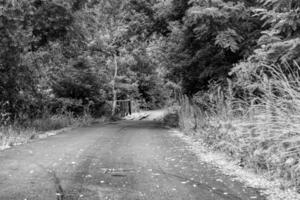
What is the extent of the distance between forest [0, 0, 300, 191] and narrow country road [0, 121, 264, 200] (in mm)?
923

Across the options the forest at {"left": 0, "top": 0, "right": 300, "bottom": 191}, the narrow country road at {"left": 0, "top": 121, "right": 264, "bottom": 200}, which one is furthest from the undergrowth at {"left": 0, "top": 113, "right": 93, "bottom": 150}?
the narrow country road at {"left": 0, "top": 121, "right": 264, "bottom": 200}

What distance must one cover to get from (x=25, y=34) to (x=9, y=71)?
1.34 meters

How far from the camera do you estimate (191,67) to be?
15023 millimetres

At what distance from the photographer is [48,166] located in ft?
22.6

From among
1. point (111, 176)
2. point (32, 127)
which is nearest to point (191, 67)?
point (32, 127)

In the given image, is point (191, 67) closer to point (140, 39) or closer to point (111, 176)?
point (140, 39)

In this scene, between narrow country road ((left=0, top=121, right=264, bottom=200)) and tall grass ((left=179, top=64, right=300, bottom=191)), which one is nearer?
narrow country road ((left=0, top=121, right=264, bottom=200))

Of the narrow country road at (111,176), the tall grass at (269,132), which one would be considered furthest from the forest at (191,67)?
the narrow country road at (111,176)

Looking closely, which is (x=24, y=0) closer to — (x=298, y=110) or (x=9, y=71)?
(x=9, y=71)

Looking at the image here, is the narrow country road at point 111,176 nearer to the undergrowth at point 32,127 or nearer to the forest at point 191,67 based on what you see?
the forest at point 191,67

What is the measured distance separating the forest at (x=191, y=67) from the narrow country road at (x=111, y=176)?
923mm

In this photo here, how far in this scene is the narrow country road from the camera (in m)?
4.91

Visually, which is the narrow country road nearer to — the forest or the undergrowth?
the forest

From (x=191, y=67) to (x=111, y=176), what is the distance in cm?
963
